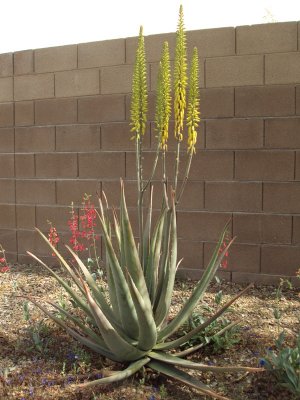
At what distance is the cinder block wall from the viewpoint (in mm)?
3939

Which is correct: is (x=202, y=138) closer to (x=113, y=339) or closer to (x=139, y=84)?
(x=139, y=84)

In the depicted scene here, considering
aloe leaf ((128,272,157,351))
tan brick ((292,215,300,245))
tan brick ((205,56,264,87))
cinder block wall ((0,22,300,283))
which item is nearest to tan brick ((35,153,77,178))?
cinder block wall ((0,22,300,283))

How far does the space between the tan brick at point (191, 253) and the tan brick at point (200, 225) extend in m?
0.05

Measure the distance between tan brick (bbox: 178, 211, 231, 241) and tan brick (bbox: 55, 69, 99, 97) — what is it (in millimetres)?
1407

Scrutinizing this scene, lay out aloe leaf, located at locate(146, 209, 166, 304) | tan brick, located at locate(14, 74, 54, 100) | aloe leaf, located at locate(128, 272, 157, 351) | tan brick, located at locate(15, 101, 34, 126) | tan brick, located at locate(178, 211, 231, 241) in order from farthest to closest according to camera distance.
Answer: tan brick, located at locate(15, 101, 34, 126) → tan brick, located at locate(14, 74, 54, 100) → tan brick, located at locate(178, 211, 231, 241) → aloe leaf, located at locate(146, 209, 166, 304) → aloe leaf, located at locate(128, 272, 157, 351)

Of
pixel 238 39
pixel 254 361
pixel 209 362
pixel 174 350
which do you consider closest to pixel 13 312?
pixel 174 350

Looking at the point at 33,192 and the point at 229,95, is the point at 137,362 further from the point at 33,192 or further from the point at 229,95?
the point at 33,192

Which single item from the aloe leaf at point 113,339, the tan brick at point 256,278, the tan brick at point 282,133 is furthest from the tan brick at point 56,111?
the aloe leaf at point 113,339

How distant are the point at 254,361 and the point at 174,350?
1.53ft

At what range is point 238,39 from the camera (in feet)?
13.1

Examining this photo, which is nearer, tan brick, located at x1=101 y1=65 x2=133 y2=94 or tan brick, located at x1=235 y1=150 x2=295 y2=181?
tan brick, located at x1=235 y1=150 x2=295 y2=181

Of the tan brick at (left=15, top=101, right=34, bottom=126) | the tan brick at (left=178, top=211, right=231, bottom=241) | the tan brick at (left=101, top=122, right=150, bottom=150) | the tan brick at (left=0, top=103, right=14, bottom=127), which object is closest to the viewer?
the tan brick at (left=178, top=211, right=231, bottom=241)

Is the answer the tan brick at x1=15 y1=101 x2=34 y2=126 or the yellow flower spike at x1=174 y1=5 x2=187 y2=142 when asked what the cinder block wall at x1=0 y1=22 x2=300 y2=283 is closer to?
the tan brick at x1=15 y1=101 x2=34 y2=126

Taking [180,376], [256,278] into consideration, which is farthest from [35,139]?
[180,376]
